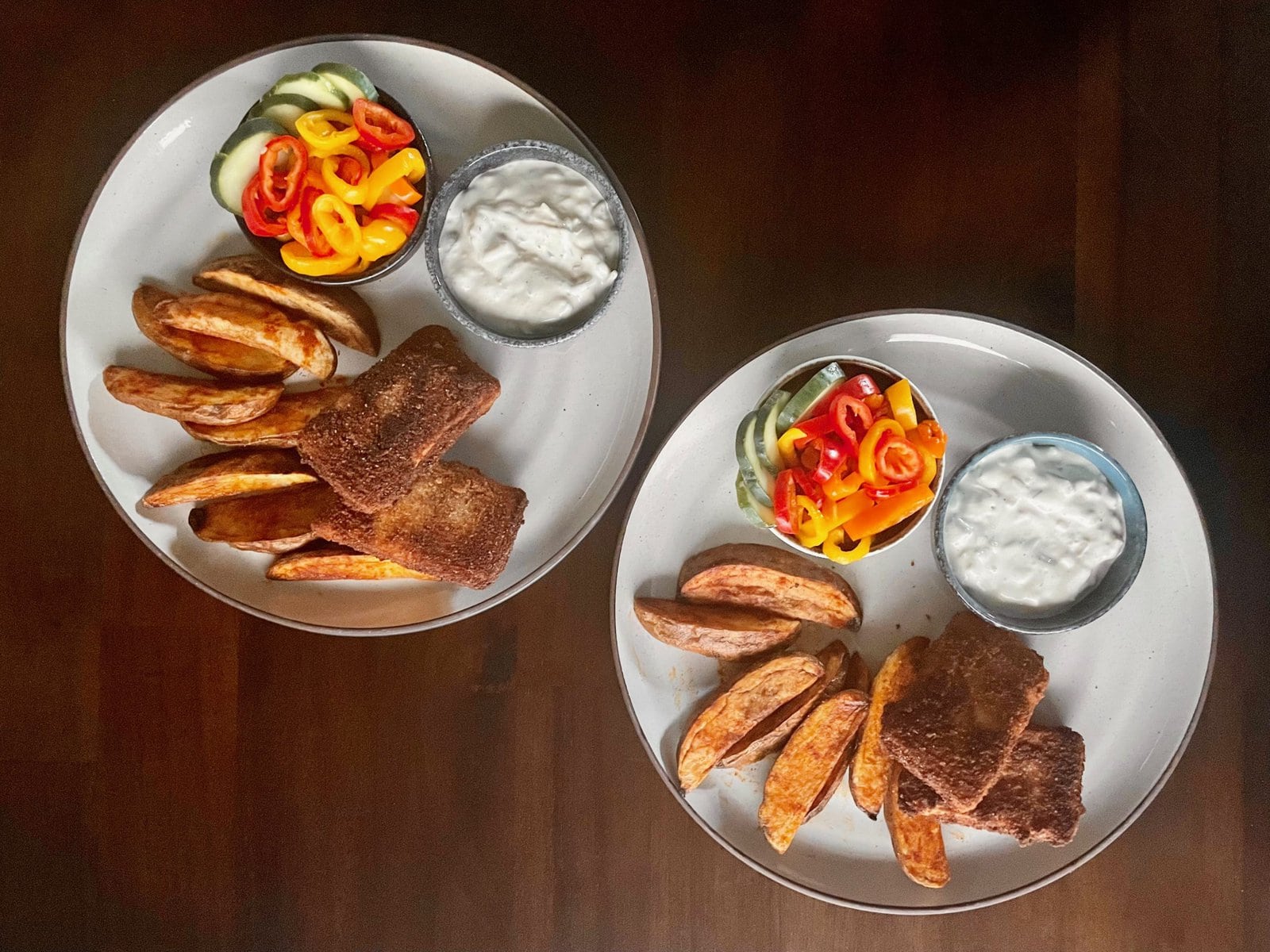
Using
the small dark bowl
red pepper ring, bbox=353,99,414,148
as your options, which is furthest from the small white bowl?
red pepper ring, bbox=353,99,414,148

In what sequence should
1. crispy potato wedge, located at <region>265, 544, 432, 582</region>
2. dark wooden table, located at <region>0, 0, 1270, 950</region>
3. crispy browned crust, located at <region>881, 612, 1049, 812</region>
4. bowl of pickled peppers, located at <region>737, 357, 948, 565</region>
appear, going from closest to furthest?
1. bowl of pickled peppers, located at <region>737, 357, 948, 565</region>
2. crispy browned crust, located at <region>881, 612, 1049, 812</region>
3. crispy potato wedge, located at <region>265, 544, 432, 582</region>
4. dark wooden table, located at <region>0, 0, 1270, 950</region>

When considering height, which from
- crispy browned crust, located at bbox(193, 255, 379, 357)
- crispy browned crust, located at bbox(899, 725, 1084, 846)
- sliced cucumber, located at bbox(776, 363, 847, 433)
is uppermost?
crispy browned crust, located at bbox(193, 255, 379, 357)

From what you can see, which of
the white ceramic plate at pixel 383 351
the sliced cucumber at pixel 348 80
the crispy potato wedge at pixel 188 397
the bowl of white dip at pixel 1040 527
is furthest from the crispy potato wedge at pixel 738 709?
the sliced cucumber at pixel 348 80

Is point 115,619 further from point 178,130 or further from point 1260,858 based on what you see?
point 1260,858

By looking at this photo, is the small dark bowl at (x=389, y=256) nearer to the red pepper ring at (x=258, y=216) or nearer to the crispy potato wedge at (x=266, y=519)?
the red pepper ring at (x=258, y=216)

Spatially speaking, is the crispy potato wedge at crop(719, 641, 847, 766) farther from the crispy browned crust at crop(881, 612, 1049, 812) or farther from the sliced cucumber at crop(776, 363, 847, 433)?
the sliced cucumber at crop(776, 363, 847, 433)

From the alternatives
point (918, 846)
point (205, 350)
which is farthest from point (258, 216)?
point (918, 846)
